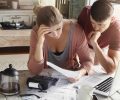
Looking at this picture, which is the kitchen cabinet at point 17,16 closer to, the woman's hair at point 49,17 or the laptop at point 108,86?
the woman's hair at point 49,17

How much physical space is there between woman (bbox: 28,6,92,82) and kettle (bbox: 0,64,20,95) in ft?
0.80

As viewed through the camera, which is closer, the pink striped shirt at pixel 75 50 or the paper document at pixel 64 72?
the paper document at pixel 64 72

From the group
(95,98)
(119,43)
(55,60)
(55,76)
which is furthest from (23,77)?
(119,43)

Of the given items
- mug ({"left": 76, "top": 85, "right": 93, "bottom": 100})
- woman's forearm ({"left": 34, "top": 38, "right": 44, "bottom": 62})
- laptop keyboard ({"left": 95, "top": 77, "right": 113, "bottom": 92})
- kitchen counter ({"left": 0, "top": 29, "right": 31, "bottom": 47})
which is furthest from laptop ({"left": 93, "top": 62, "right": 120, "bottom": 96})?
kitchen counter ({"left": 0, "top": 29, "right": 31, "bottom": 47})

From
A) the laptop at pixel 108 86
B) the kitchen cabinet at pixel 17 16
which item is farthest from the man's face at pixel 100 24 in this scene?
the kitchen cabinet at pixel 17 16

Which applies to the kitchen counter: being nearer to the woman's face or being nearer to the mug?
the woman's face

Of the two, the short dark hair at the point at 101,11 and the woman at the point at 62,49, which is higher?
the short dark hair at the point at 101,11

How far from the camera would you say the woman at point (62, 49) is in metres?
1.56

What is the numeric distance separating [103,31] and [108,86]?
19.8 inches

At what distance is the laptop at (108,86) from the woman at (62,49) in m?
0.16

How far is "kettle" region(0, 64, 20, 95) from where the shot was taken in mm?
1275

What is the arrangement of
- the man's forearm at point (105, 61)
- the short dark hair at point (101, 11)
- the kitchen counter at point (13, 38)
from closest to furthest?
1. the short dark hair at point (101, 11)
2. the man's forearm at point (105, 61)
3. the kitchen counter at point (13, 38)

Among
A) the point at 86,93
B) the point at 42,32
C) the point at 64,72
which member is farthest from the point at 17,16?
the point at 86,93

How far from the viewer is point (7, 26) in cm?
358
